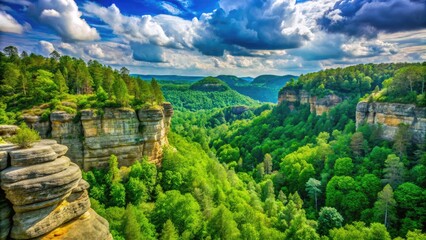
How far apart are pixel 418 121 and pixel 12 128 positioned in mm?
63153

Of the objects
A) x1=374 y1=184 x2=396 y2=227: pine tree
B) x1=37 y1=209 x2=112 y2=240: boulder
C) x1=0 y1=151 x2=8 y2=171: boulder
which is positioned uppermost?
x1=0 y1=151 x2=8 y2=171: boulder

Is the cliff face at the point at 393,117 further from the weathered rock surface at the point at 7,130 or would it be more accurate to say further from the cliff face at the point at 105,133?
the weathered rock surface at the point at 7,130

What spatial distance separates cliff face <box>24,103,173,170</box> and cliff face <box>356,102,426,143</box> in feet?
158

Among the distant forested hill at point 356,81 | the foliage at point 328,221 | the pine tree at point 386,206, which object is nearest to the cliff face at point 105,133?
the foliage at point 328,221

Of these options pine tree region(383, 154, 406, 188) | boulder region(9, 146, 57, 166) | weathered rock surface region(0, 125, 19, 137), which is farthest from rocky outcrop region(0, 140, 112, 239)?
pine tree region(383, 154, 406, 188)

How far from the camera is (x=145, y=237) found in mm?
29953

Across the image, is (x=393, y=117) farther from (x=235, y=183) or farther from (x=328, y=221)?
(x=235, y=183)

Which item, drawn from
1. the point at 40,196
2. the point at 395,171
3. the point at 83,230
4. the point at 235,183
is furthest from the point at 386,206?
the point at 40,196

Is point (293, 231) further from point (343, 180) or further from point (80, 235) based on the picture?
point (80, 235)

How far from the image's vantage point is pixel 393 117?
5406cm

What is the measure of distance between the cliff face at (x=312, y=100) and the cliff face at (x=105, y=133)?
65461mm

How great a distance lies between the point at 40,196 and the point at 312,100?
9224 cm

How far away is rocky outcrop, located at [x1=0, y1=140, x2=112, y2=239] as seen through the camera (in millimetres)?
16047

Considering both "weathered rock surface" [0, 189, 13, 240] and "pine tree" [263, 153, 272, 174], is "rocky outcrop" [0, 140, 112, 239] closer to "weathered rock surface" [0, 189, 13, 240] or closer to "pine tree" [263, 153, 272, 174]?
"weathered rock surface" [0, 189, 13, 240]
